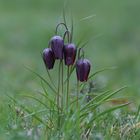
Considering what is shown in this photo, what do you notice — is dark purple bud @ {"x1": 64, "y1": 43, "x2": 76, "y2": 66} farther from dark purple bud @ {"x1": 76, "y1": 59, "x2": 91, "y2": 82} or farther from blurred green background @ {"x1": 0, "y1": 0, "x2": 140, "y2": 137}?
blurred green background @ {"x1": 0, "y1": 0, "x2": 140, "y2": 137}

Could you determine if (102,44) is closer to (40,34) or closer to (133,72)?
(40,34)

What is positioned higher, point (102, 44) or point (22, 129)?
point (102, 44)

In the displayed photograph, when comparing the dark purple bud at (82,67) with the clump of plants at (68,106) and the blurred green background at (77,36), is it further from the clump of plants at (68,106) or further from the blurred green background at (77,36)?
the blurred green background at (77,36)

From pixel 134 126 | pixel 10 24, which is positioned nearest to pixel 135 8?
pixel 10 24

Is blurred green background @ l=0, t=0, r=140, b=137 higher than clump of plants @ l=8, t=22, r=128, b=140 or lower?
higher

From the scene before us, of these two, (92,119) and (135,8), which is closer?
(92,119)

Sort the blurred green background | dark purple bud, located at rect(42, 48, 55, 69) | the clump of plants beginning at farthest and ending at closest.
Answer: the blurred green background → dark purple bud, located at rect(42, 48, 55, 69) → the clump of plants

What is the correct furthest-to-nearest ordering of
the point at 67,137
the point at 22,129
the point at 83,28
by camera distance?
1. the point at 83,28
2. the point at 22,129
3. the point at 67,137

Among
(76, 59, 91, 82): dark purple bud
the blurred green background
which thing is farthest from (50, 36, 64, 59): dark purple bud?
the blurred green background
